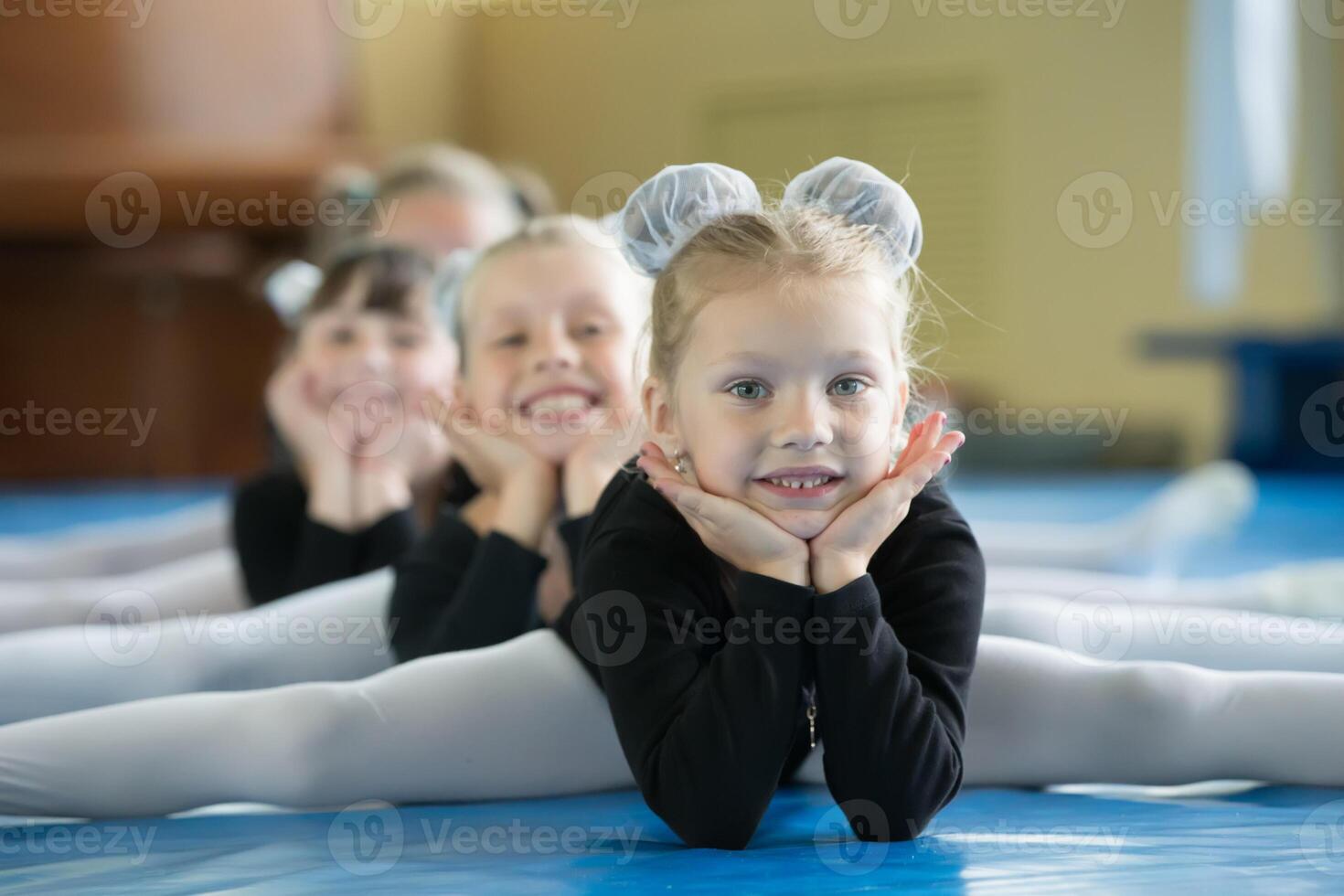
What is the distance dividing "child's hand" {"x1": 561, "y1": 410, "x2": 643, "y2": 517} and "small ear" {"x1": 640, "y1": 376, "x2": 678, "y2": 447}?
1.10 feet

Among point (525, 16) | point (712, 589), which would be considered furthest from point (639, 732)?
point (525, 16)

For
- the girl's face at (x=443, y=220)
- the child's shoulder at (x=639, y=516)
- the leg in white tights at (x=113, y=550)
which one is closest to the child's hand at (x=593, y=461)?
the child's shoulder at (x=639, y=516)

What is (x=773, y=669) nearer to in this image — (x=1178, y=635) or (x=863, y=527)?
(x=863, y=527)

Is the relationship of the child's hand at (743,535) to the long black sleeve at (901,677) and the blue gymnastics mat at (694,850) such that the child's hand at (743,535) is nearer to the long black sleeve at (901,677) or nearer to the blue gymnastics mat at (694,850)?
the long black sleeve at (901,677)

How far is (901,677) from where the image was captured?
102 centimetres

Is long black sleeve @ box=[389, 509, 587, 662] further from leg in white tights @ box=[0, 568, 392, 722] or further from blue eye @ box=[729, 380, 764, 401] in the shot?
blue eye @ box=[729, 380, 764, 401]

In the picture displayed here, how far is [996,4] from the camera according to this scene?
605 centimetres

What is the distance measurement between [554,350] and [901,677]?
650mm

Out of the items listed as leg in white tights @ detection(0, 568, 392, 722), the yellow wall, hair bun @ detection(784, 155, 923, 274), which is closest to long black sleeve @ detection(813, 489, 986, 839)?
hair bun @ detection(784, 155, 923, 274)

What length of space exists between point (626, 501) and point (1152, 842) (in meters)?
0.48

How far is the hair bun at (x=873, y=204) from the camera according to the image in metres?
1.20

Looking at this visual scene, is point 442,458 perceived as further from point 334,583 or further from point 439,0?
point 439,0

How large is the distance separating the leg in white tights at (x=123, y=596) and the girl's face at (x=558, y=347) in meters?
0.75

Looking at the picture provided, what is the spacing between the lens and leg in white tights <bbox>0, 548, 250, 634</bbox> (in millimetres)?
2139
